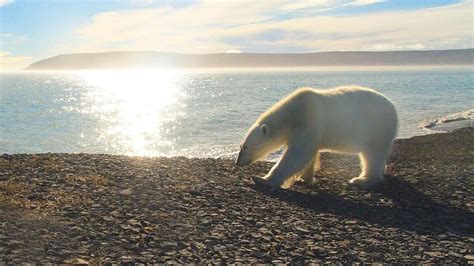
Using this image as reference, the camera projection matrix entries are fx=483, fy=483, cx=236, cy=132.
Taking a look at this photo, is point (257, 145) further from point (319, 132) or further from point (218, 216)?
point (218, 216)

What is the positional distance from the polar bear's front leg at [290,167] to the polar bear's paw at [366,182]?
1456 millimetres

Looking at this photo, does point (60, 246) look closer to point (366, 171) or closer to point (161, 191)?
point (161, 191)

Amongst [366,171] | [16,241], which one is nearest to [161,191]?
[16,241]

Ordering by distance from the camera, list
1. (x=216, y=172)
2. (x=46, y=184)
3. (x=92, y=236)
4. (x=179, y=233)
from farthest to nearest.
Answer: (x=216, y=172), (x=46, y=184), (x=179, y=233), (x=92, y=236)

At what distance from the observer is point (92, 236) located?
6730mm

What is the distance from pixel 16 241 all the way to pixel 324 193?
21.6ft

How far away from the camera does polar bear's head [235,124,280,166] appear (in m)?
11.4

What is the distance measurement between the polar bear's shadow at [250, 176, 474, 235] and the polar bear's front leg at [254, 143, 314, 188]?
262mm

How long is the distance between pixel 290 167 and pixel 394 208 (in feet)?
7.92

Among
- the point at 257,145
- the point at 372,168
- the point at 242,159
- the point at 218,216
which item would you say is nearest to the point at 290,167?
the point at 257,145

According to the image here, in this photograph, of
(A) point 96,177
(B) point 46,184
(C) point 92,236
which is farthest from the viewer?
(A) point 96,177

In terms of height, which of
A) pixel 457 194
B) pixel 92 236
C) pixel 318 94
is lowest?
pixel 457 194

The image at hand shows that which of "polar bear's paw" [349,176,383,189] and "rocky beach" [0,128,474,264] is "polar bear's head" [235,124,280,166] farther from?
"polar bear's paw" [349,176,383,189]

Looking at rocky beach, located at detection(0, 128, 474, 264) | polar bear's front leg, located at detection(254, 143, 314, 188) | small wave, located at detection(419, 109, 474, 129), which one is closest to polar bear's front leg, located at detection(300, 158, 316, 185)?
rocky beach, located at detection(0, 128, 474, 264)
